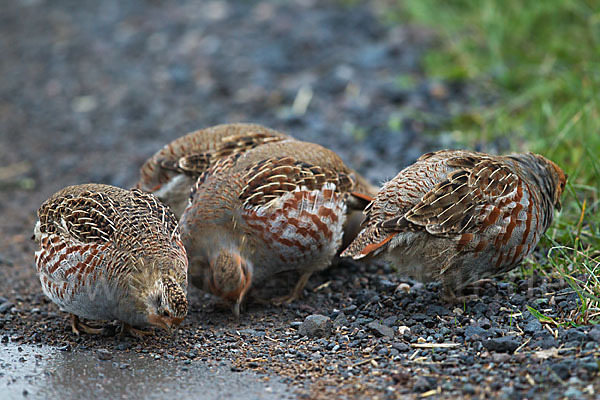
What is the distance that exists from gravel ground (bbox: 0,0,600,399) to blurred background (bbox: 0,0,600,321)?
0.13ft

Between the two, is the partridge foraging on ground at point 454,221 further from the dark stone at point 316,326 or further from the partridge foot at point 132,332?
the partridge foot at point 132,332

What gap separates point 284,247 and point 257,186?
0.58 meters

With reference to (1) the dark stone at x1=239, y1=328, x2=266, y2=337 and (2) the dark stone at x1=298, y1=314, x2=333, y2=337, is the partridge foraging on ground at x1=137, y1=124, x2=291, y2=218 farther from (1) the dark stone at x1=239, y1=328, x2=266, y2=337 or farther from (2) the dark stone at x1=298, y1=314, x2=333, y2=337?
(2) the dark stone at x1=298, y1=314, x2=333, y2=337

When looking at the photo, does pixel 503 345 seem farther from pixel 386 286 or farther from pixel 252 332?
pixel 252 332

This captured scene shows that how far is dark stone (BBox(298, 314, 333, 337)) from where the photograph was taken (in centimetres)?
556

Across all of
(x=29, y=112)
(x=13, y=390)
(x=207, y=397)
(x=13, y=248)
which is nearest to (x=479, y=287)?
(x=207, y=397)

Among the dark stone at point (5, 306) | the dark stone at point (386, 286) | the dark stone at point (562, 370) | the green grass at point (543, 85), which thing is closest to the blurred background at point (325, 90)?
the green grass at point (543, 85)

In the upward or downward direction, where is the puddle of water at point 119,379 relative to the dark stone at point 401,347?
upward

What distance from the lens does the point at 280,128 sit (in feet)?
33.2

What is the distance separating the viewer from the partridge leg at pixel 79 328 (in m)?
5.82

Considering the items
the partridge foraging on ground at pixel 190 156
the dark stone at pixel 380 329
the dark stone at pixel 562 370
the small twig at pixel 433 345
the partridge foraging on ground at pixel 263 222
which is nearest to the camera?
the dark stone at pixel 562 370

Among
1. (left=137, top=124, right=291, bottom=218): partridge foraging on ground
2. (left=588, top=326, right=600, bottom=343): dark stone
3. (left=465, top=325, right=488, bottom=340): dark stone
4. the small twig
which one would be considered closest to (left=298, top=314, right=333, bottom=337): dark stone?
the small twig

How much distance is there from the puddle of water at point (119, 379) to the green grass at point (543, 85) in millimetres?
2318

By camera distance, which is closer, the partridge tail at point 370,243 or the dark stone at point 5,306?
the partridge tail at point 370,243
